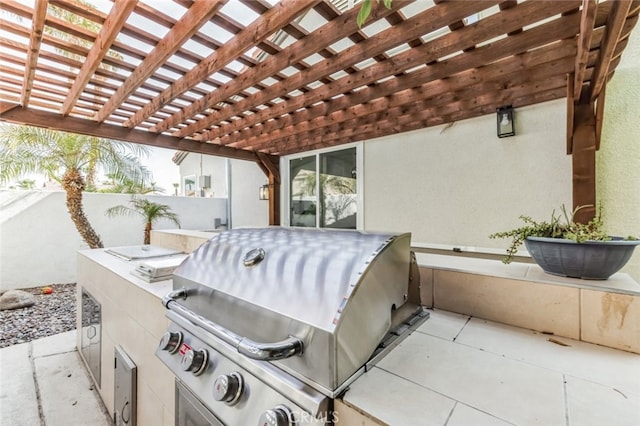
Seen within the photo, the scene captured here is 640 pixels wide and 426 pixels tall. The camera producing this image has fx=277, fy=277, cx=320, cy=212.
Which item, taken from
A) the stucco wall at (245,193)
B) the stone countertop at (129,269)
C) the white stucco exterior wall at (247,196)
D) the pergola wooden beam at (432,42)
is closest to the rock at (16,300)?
the stone countertop at (129,269)

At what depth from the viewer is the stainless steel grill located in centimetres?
85

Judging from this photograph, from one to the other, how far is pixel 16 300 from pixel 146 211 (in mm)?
2705

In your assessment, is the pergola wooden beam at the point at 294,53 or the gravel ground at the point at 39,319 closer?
the pergola wooden beam at the point at 294,53

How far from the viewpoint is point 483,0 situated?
1.75m

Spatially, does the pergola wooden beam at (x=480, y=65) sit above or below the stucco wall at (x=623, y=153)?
above

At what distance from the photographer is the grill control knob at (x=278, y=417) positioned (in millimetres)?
Result: 820

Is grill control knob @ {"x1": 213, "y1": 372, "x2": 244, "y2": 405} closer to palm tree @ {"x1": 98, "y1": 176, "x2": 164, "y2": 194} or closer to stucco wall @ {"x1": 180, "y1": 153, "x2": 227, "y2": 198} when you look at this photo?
palm tree @ {"x1": 98, "y1": 176, "x2": 164, "y2": 194}

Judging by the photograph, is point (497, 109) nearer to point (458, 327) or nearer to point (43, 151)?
point (458, 327)

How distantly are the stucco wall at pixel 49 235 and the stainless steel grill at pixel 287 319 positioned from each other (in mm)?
7431

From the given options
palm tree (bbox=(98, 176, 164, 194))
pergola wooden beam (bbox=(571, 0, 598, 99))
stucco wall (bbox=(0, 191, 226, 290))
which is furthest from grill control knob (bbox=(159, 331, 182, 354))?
stucco wall (bbox=(0, 191, 226, 290))

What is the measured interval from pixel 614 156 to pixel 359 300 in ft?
12.9

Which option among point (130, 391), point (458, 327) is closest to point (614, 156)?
point (458, 327)

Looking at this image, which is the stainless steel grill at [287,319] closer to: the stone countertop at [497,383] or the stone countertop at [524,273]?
the stone countertop at [497,383]

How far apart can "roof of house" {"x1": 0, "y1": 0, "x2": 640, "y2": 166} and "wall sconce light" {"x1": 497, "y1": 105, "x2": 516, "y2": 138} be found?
0.10m
